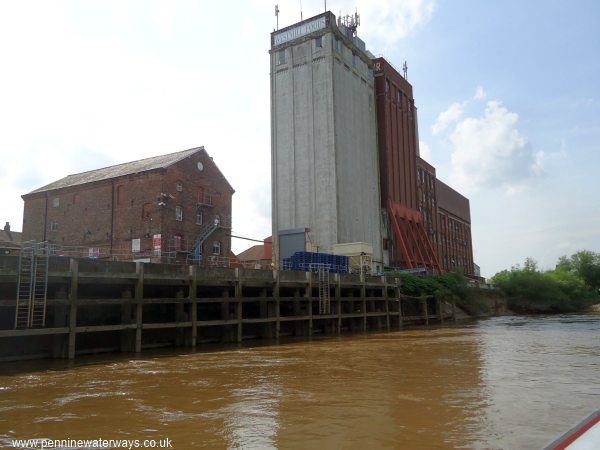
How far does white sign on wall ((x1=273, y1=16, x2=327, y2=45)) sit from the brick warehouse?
523 inches

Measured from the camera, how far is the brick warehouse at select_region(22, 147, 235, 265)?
36.3 meters

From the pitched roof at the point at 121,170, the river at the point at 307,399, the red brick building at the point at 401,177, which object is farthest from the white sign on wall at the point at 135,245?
the red brick building at the point at 401,177

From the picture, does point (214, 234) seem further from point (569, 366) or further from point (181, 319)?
point (569, 366)

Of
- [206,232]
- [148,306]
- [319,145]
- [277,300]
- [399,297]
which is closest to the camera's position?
[148,306]

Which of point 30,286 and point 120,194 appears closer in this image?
point 30,286

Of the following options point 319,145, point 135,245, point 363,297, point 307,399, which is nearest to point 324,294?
point 363,297

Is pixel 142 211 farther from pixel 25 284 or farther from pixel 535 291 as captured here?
pixel 535 291

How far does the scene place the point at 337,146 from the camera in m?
41.7

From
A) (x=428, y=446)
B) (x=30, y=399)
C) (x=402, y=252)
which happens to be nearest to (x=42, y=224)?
(x=402, y=252)

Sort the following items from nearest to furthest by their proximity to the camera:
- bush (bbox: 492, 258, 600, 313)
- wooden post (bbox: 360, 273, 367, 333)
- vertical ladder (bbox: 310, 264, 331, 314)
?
vertical ladder (bbox: 310, 264, 331, 314) → wooden post (bbox: 360, 273, 367, 333) → bush (bbox: 492, 258, 600, 313)

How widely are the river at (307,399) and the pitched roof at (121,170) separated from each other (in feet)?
77.7

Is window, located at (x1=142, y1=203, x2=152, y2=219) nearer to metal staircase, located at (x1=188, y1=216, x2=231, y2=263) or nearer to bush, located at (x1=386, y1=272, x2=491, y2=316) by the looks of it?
metal staircase, located at (x1=188, y1=216, x2=231, y2=263)

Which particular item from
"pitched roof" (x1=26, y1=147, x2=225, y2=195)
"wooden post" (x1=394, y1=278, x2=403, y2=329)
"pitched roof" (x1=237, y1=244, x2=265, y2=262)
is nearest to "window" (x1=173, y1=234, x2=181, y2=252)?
"pitched roof" (x1=26, y1=147, x2=225, y2=195)

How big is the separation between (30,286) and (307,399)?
1020 centimetres
